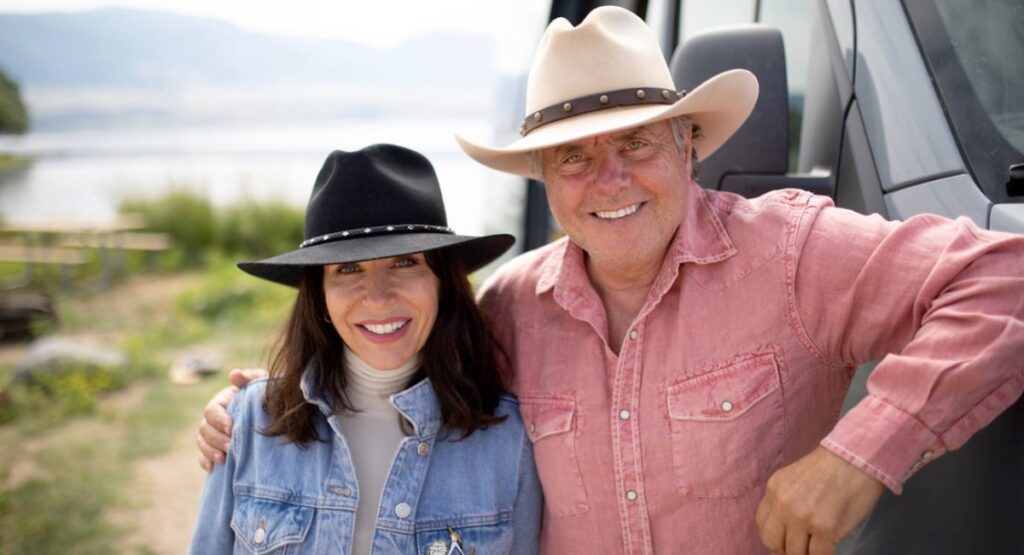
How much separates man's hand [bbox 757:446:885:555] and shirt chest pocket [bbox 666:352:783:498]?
0.79 ft

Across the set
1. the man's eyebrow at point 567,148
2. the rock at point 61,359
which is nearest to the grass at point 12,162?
the rock at point 61,359

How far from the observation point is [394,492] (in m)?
1.84

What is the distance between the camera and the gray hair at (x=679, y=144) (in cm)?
184

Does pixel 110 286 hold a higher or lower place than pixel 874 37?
lower

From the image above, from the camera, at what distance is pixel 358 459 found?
6.36 ft

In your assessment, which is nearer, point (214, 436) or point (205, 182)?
point (214, 436)

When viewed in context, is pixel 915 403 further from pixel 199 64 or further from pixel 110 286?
pixel 199 64

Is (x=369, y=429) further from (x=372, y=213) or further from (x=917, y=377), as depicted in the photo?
(x=917, y=377)

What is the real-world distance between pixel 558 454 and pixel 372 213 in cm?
68

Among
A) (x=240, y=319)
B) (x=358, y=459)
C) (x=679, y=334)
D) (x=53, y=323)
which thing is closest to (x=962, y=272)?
(x=679, y=334)

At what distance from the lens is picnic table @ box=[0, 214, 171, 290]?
9477 mm

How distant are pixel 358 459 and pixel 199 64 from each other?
2586 inches

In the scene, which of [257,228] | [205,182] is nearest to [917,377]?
[257,228]

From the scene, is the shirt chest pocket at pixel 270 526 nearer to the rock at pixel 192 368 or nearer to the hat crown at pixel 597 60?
the hat crown at pixel 597 60
